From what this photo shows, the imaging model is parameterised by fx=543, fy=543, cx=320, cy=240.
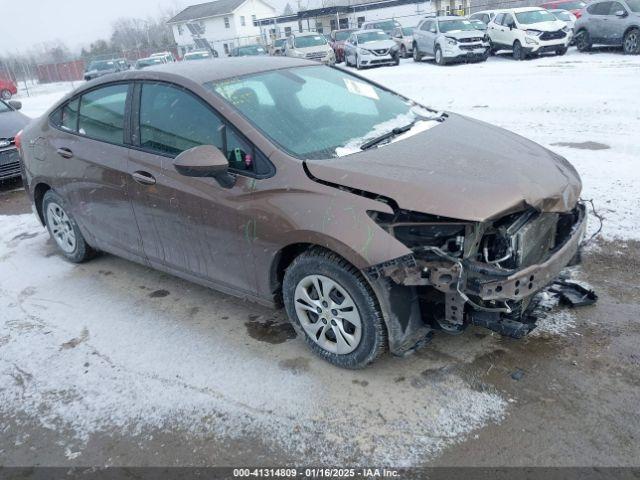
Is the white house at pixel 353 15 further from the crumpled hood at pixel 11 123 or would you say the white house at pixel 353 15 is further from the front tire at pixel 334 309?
the front tire at pixel 334 309

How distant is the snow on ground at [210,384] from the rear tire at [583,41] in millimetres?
17761

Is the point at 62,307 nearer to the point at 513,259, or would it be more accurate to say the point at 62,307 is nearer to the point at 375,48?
the point at 513,259

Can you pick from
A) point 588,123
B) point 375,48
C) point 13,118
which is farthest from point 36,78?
point 588,123

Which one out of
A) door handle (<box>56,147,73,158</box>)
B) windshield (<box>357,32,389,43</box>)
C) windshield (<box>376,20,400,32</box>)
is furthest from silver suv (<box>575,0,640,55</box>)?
door handle (<box>56,147,73,158</box>)

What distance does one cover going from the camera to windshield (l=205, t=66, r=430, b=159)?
3.41 meters

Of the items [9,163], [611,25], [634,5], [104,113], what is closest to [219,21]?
[611,25]

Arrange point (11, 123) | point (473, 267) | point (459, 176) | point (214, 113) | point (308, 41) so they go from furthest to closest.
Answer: point (308, 41) → point (11, 123) → point (214, 113) → point (459, 176) → point (473, 267)

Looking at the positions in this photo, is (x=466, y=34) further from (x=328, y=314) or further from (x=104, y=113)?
(x=328, y=314)

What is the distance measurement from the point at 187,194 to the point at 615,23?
686 inches

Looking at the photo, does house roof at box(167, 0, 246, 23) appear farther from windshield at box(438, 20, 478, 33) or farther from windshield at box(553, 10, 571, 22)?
windshield at box(553, 10, 571, 22)

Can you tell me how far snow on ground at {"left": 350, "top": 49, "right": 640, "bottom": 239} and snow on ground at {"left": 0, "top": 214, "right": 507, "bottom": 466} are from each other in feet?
8.96

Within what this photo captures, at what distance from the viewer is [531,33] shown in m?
17.9

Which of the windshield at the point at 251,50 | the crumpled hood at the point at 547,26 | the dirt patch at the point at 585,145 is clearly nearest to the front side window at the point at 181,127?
the dirt patch at the point at 585,145

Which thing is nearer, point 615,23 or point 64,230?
point 64,230
